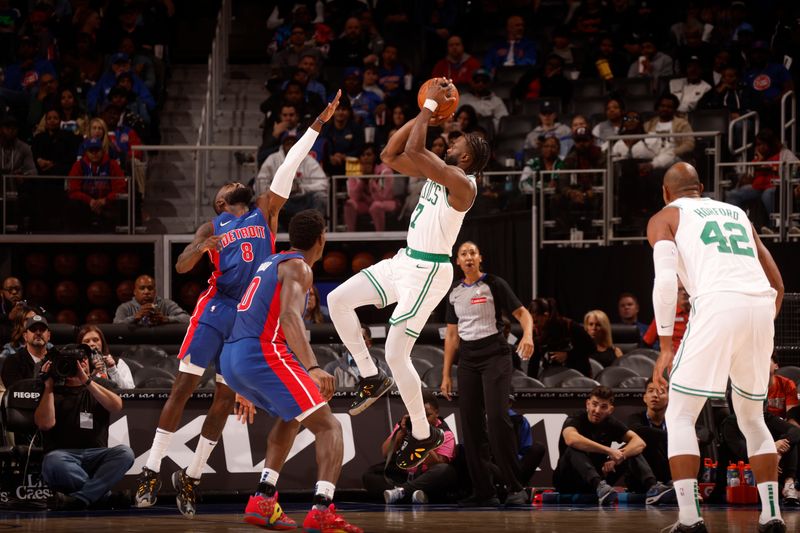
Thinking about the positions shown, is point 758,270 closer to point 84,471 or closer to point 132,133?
point 84,471

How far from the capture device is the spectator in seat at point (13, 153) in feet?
48.5

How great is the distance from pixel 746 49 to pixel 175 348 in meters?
9.29

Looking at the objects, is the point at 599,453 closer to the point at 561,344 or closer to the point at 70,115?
the point at 561,344

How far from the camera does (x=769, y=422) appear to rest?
1058 centimetres

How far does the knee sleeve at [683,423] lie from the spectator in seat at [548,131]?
27.3ft

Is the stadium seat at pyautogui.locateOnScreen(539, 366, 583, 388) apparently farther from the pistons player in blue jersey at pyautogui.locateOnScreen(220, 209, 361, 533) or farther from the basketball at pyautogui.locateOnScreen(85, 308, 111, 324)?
the basketball at pyautogui.locateOnScreen(85, 308, 111, 324)

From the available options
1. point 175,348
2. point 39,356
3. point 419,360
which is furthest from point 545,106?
point 39,356

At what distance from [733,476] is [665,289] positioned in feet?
12.9

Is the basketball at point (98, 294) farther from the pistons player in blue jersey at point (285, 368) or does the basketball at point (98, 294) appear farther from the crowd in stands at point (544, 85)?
A: the pistons player in blue jersey at point (285, 368)

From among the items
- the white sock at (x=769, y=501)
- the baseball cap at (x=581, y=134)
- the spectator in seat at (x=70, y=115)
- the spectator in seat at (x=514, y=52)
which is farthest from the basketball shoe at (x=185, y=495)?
the spectator in seat at (x=514, y=52)

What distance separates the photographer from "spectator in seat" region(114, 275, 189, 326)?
1316 centimetres

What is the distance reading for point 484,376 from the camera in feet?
34.5

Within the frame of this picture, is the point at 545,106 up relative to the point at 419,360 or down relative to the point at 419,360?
up

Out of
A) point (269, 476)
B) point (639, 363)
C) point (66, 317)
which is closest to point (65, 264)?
point (66, 317)
